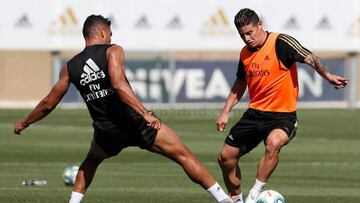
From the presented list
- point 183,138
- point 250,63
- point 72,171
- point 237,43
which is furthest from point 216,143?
point 237,43

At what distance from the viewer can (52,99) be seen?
41.4 feet

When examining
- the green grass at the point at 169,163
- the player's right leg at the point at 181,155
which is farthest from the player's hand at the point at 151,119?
the green grass at the point at 169,163

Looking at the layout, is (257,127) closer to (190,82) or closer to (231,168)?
(231,168)

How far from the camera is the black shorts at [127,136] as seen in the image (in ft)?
40.8

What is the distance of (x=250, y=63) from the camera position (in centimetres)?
1402

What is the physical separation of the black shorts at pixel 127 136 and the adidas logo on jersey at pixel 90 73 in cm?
57

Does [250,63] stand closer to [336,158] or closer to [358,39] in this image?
[336,158]

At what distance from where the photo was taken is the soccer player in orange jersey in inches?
537

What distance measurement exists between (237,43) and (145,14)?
3.52m

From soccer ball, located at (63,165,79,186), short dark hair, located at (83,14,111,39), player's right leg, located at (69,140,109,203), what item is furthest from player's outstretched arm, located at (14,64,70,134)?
soccer ball, located at (63,165,79,186)

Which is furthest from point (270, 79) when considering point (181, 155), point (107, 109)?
point (107, 109)

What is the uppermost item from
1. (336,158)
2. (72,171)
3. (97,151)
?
(97,151)

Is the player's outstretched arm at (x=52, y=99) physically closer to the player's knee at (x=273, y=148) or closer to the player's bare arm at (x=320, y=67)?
the player's knee at (x=273, y=148)

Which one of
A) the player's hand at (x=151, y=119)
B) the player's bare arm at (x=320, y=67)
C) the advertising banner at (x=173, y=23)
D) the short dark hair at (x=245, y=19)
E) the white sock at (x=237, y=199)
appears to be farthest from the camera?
the advertising banner at (x=173, y=23)
